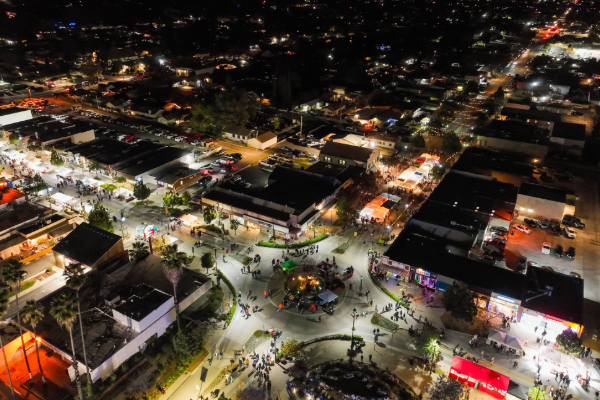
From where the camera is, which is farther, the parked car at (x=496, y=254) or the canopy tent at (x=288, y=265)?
the parked car at (x=496, y=254)

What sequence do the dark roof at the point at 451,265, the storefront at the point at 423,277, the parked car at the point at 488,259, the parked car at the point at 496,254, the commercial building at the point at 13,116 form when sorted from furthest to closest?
the commercial building at the point at 13,116, the parked car at the point at 496,254, the parked car at the point at 488,259, the storefront at the point at 423,277, the dark roof at the point at 451,265

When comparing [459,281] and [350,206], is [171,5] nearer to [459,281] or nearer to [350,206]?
[350,206]

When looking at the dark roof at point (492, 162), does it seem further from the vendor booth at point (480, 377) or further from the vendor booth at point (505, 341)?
the vendor booth at point (480, 377)

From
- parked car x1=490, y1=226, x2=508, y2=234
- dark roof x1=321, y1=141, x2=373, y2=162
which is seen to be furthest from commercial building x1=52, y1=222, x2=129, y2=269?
parked car x1=490, y1=226, x2=508, y2=234

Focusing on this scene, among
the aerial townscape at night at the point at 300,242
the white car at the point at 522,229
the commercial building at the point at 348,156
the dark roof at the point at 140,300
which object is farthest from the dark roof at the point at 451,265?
the dark roof at the point at 140,300

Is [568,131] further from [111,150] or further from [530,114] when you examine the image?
[111,150]

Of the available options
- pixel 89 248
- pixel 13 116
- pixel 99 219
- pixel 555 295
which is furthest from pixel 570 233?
pixel 13 116

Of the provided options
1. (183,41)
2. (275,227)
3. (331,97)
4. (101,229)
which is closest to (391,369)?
(275,227)
